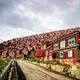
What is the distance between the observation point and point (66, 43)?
22.0 m

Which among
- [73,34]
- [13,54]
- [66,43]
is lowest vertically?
[13,54]

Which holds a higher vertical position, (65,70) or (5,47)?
(5,47)

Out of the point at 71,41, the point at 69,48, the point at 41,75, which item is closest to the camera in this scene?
the point at 41,75

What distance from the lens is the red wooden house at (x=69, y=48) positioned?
18.5m

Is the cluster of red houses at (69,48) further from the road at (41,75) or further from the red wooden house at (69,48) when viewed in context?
the road at (41,75)

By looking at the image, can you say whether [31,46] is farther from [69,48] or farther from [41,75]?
[41,75]

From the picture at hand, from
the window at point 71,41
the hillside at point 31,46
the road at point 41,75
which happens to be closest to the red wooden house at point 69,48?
the window at point 71,41

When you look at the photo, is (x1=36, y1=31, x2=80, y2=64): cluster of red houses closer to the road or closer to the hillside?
the road

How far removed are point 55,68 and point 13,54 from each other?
7166 centimetres

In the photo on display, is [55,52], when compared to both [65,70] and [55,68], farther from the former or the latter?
[65,70]

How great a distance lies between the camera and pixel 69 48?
20469 mm

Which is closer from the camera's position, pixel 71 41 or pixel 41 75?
pixel 41 75

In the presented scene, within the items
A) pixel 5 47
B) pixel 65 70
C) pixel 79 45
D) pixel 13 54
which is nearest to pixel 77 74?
pixel 65 70

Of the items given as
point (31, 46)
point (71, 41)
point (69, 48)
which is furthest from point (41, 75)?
point (31, 46)
